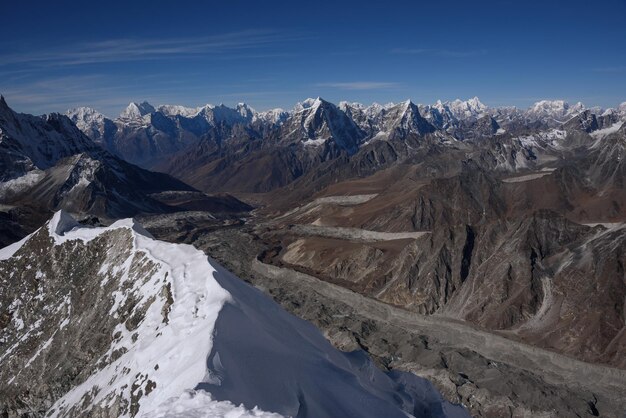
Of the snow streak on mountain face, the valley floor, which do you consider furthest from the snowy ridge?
the valley floor

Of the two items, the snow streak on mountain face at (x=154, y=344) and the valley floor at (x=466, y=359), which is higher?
the snow streak on mountain face at (x=154, y=344)

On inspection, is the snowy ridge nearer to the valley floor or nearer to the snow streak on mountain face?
the snow streak on mountain face

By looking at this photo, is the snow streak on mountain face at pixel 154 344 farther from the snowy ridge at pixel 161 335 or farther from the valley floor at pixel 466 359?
the valley floor at pixel 466 359

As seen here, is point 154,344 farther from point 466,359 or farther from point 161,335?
point 466,359

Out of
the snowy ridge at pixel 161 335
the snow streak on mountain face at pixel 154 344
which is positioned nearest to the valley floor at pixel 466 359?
the snow streak on mountain face at pixel 154 344

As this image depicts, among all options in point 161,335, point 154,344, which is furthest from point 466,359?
point 154,344

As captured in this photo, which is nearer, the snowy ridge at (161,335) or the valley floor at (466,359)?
the snowy ridge at (161,335)

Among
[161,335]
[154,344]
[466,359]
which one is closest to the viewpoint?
[154,344]

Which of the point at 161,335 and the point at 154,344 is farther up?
the point at 161,335

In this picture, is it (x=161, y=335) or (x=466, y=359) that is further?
(x=466, y=359)
